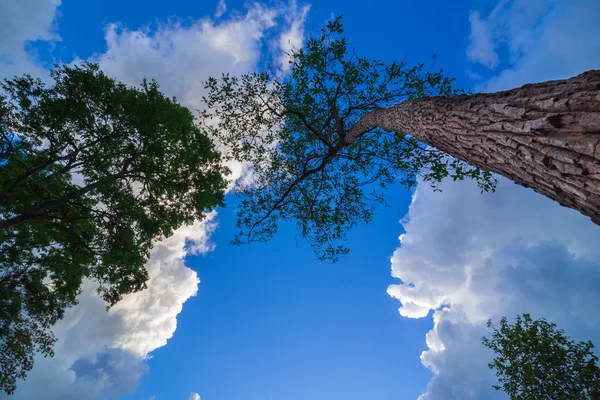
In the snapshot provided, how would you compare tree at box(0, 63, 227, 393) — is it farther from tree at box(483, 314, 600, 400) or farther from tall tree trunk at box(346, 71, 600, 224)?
tree at box(483, 314, 600, 400)

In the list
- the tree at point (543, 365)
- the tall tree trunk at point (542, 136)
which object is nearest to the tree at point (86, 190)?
the tall tree trunk at point (542, 136)

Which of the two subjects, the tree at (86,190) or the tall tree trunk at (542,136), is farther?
the tree at (86,190)

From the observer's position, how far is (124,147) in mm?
10047

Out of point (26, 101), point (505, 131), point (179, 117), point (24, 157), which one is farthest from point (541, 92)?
point (24, 157)

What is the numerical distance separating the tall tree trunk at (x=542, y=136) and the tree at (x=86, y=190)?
9652mm

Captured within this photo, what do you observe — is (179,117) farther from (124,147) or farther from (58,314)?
(58,314)

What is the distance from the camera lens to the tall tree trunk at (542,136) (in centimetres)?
162

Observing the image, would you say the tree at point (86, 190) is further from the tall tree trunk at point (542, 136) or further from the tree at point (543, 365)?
the tree at point (543, 365)

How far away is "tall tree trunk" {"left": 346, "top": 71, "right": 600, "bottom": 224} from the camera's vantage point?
1.62m

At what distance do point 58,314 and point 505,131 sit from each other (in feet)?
59.6

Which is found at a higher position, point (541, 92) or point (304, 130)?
point (304, 130)

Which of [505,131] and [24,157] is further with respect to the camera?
[24,157]

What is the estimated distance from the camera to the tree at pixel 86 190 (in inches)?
359

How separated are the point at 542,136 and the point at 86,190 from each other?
13.0 metres
